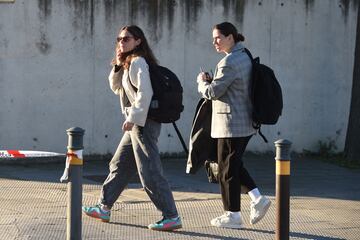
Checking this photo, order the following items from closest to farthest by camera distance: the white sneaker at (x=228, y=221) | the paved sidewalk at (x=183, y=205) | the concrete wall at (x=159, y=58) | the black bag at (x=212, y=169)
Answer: the paved sidewalk at (x=183, y=205)
the white sneaker at (x=228, y=221)
the black bag at (x=212, y=169)
the concrete wall at (x=159, y=58)

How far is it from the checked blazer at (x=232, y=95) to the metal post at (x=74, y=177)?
174cm

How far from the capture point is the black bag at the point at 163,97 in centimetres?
771

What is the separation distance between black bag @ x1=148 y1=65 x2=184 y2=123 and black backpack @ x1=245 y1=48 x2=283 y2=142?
746 mm

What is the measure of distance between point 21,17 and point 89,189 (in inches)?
122

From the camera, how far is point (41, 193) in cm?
985

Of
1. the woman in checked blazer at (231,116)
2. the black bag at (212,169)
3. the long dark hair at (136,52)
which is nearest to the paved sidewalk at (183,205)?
the woman in checked blazer at (231,116)

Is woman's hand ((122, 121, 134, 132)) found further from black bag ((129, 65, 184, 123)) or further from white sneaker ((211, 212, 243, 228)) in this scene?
white sneaker ((211, 212, 243, 228))

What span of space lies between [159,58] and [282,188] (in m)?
6.32

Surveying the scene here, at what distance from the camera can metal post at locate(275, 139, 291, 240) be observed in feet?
22.1

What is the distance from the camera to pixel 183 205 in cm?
935

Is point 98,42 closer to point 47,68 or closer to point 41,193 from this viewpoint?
point 47,68

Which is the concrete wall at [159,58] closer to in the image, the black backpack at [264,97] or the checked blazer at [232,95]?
the checked blazer at [232,95]

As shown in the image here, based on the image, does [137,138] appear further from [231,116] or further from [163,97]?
[231,116]

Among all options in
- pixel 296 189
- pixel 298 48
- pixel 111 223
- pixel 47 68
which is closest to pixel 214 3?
pixel 298 48
